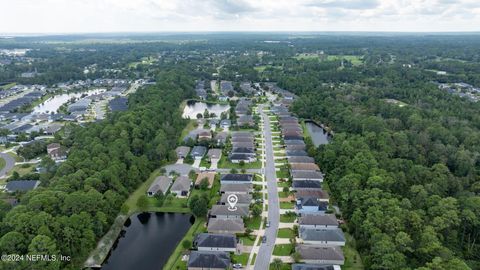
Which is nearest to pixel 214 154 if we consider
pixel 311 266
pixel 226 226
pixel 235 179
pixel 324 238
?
pixel 235 179

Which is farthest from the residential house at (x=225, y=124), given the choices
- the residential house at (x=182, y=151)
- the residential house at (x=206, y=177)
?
the residential house at (x=206, y=177)

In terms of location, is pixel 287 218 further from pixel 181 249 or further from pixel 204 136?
pixel 204 136

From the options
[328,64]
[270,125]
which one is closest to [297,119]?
[270,125]

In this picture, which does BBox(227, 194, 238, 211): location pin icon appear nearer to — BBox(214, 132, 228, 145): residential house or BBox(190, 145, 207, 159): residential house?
BBox(190, 145, 207, 159): residential house

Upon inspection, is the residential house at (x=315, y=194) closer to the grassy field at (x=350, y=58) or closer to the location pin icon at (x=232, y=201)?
the location pin icon at (x=232, y=201)

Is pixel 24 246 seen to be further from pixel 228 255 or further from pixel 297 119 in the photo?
pixel 297 119

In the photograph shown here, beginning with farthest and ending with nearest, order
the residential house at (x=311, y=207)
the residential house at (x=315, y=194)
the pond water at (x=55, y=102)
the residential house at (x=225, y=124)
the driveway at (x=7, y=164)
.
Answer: the pond water at (x=55, y=102)
the residential house at (x=225, y=124)
the driveway at (x=7, y=164)
the residential house at (x=315, y=194)
the residential house at (x=311, y=207)
